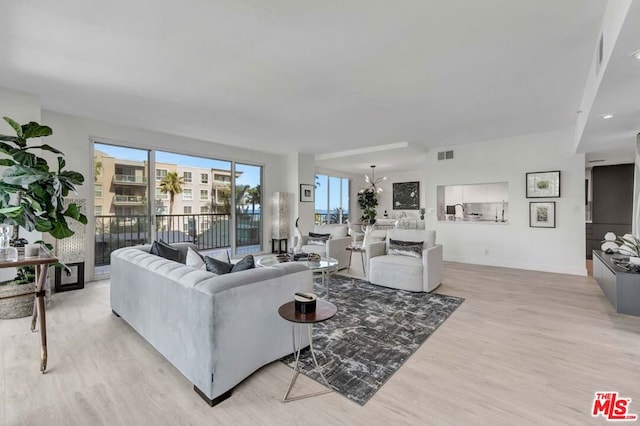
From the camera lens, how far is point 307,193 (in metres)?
7.59

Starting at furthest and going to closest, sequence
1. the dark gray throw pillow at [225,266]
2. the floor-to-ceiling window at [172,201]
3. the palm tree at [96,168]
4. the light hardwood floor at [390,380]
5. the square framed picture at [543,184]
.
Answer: the square framed picture at [543,184]
the floor-to-ceiling window at [172,201]
the palm tree at [96,168]
the dark gray throw pillow at [225,266]
the light hardwood floor at [390,380]

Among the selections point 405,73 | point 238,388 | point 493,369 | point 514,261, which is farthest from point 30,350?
point 514,261

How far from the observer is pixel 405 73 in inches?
121

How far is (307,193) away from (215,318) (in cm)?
597

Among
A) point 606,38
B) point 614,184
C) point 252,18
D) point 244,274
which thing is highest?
point 252,18

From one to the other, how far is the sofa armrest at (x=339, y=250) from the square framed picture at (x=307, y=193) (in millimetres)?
2340

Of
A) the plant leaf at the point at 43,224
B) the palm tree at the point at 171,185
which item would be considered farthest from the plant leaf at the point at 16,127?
the palm tree at the point at 171,185

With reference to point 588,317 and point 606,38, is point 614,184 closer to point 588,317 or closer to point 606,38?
point 588,317

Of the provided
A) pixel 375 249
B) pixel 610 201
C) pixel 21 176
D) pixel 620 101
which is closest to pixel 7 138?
pixel 21 176

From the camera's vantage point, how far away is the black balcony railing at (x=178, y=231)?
5082 mm

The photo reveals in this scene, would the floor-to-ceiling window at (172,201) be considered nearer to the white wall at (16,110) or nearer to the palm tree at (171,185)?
the palm tree at (171,185)

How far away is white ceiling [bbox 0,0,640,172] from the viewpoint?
213 centimetres

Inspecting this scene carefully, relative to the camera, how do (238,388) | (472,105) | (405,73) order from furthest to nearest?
1. (472,105)
2. (405,73)
3. (238,388)

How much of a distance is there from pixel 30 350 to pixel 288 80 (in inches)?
136
